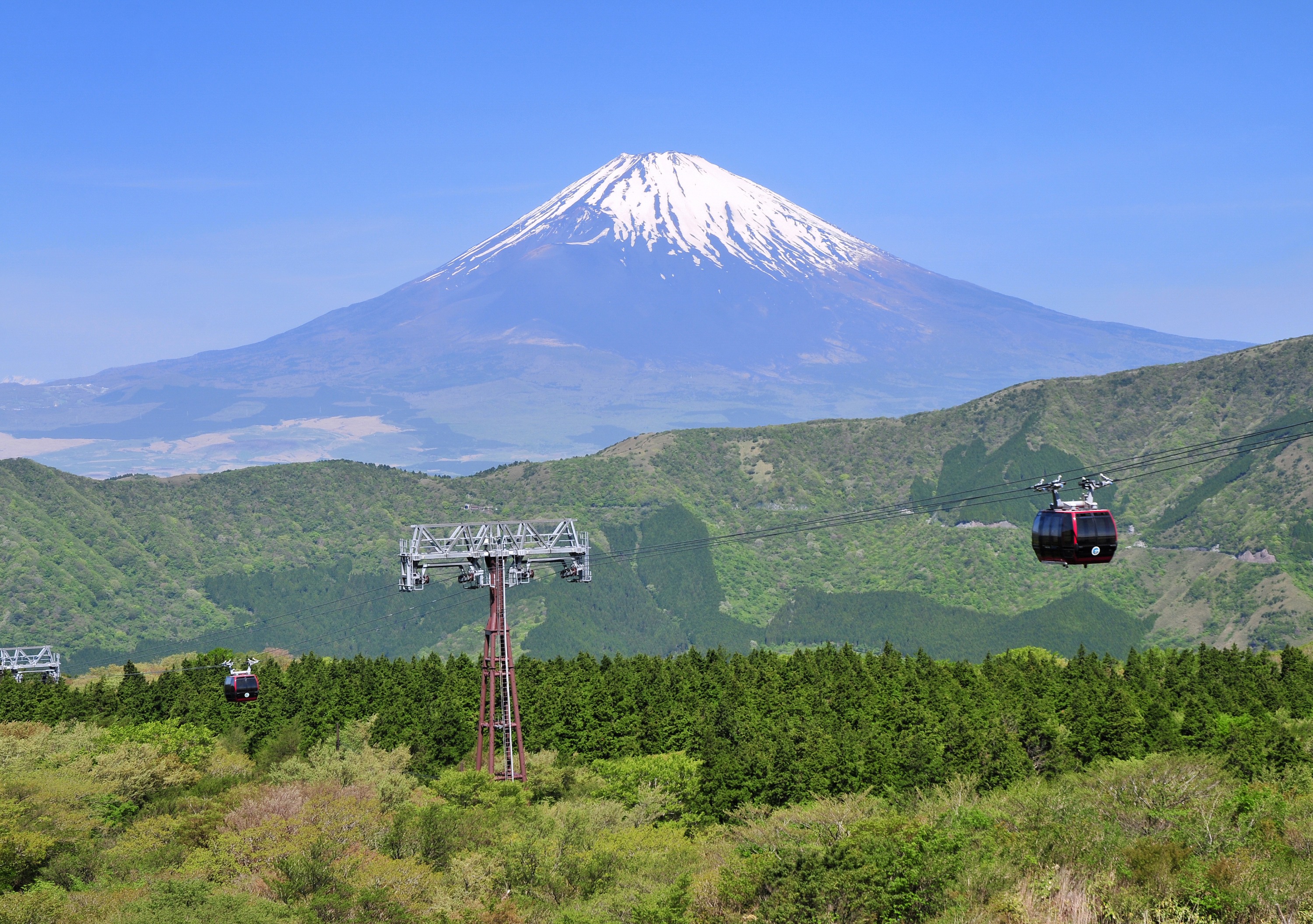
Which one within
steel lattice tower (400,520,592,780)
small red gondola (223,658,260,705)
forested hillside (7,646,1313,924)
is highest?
steel lattice tower (400,520,592,780)

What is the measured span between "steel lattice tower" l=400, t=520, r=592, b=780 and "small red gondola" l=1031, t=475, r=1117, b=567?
26.5 m

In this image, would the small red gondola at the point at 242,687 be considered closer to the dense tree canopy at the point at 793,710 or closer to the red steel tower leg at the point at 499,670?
the red steel tower leg at the point at 499,670

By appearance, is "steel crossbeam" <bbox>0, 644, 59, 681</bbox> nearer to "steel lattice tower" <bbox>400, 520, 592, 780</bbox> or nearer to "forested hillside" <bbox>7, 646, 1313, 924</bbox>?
"forested hillside" <bbox>7, 646, 1313, 924</bbox>

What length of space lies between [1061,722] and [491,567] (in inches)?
1596

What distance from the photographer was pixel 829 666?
10950 cm

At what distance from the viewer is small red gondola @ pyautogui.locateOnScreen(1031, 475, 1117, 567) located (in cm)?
3944

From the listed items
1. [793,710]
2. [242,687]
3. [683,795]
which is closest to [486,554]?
[242,687]

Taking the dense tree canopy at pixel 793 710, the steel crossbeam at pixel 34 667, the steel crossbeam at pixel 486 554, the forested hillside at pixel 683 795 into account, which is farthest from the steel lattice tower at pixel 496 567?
the steel crossbeam at pixel 34 667

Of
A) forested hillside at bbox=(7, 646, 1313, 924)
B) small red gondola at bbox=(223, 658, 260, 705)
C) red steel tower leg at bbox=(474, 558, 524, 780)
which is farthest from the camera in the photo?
small red gondola at bbox=(223, 658, 260, 705)

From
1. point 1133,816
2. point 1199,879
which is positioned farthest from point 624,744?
point 1199,879

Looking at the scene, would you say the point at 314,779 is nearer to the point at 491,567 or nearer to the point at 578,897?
the point at 491,567

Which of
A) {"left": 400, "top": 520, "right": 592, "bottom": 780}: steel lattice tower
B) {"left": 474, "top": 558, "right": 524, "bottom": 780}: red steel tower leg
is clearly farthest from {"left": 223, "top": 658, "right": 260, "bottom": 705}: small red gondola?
{"left": 474, "top": 558, "right": 524, "bottom": 780}: red steel tower leg

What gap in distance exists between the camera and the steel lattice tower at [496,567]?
63.0 metres

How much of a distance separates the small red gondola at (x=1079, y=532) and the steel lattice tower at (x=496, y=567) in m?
26.5
